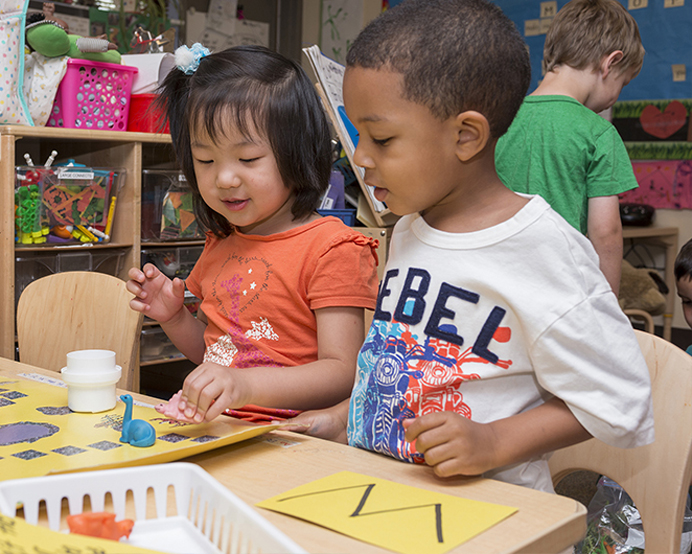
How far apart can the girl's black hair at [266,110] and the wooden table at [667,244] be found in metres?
2.30

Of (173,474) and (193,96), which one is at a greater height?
(193,96)

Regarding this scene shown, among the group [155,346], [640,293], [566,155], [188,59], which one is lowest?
[155,346]

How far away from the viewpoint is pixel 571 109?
1.56 metres

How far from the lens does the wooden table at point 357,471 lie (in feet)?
1.69

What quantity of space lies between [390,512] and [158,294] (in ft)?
2.06

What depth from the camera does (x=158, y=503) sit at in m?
0.54

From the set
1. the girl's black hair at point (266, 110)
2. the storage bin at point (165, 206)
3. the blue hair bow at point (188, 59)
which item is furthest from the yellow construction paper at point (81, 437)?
the storage bin at point (165, 206)

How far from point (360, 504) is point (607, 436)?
0.82 feet

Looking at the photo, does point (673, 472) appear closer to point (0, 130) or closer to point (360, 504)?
point (360, 504)

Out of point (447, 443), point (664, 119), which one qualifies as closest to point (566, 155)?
point (447, 443)

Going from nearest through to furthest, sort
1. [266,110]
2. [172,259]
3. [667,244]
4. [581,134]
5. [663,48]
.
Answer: [266,110], [581,134], [172,259], [663,48], [667,244]

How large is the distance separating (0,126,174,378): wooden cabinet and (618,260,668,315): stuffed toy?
1.85m

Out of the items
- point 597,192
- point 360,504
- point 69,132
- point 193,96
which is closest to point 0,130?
point 69,132

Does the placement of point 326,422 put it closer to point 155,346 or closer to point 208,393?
point 208,393
